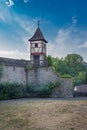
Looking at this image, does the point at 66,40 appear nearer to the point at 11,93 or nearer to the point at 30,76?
the point at 30,76

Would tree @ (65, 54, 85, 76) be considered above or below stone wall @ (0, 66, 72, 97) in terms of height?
above

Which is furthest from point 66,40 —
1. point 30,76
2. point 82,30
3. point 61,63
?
point 61,63

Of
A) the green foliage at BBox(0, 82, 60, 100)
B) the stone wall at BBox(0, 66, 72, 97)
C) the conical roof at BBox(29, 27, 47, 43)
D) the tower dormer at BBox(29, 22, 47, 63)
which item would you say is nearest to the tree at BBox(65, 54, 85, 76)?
the conical roof at BBox(29, 27, 47, 43)

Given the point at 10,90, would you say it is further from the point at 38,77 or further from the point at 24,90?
the point at 38,77

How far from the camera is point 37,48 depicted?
2742 centimetres

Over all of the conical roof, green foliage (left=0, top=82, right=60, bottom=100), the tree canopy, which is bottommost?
green foliage (left=0, top=82, right=60, bottom=100)

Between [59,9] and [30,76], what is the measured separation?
10.2 m

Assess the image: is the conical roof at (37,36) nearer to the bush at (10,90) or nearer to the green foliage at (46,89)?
the green foliage at (46,89)

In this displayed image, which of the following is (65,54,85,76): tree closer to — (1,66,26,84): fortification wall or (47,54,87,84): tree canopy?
(47,54,87,84): tree canopy

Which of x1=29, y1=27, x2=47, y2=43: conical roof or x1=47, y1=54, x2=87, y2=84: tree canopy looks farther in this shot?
x1=47, y1=54, x2=87, y2=84: tree canopy

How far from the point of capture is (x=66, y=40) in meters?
24.6

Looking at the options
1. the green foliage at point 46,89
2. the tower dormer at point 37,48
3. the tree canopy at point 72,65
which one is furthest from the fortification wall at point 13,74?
the tree canopy at point 72,65

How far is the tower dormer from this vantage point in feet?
89.2

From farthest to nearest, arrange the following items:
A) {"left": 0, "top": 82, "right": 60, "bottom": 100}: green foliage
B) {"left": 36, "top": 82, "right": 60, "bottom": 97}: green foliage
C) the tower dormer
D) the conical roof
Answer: the conical roof, the tower dormer, {"left": 36, "top": 82, "right": 60, "bottom": 97}: green foliage, {"left": 0, "top": 82, "right": 60, "bottom": 100}: green foliage
